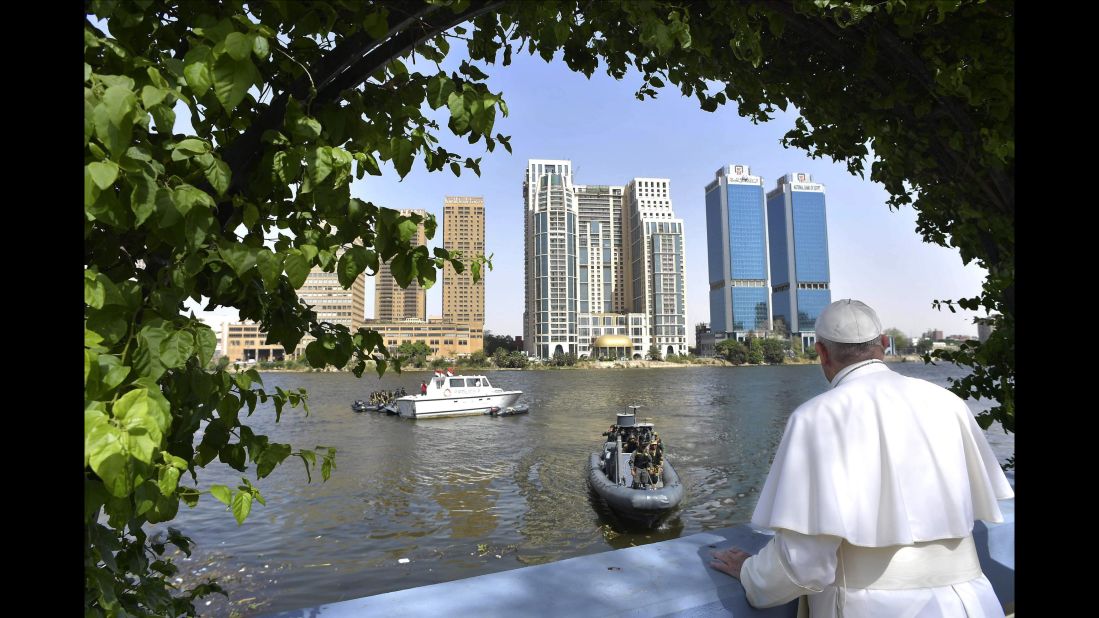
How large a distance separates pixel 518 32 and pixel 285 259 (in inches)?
54.9

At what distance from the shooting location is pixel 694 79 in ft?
12.0

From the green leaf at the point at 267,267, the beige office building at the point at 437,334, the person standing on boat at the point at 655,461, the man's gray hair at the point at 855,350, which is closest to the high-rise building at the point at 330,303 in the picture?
the green leaf at the point at 267,267

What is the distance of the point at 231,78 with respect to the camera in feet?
3.73

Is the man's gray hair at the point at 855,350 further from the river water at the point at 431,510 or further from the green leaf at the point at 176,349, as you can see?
the river water at the point at 431,510

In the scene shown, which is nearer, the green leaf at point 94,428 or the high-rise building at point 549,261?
the green leaf at point 94,428

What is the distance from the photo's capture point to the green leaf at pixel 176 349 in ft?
3.76

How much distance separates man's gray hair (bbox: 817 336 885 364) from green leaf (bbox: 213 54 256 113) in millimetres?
1770

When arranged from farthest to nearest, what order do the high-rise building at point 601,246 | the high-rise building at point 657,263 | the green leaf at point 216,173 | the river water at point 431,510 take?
1. the high-rise building at point 601,246
2. the high-rise building at point 657,263
3. the river water at point 431,510
4. the green leaf at point 216,173

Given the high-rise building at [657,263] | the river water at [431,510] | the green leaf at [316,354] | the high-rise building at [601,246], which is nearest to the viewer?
the green leaf at [316,354]

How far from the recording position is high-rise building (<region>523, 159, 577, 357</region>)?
135750 mm

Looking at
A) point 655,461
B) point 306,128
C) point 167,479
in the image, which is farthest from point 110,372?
point 655,461

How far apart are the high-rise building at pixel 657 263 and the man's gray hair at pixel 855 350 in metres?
134
